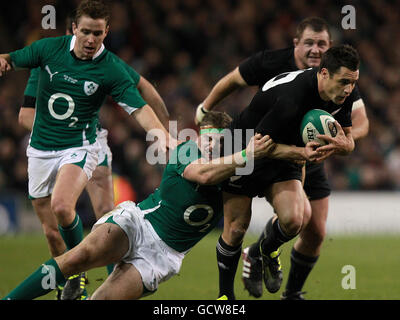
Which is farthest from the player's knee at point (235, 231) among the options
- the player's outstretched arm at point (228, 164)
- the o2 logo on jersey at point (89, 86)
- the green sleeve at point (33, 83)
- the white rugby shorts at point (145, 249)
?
the green sleeve at point (33, 83)

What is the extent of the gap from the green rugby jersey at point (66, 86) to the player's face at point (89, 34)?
0.40 feet

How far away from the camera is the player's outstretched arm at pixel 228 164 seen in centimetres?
448

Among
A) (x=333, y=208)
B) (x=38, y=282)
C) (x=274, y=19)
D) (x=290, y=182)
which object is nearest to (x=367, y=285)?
(x=290, y=182)

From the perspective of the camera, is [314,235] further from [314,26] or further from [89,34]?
[89,34]

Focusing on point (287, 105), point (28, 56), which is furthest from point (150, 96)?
point (287, 105)

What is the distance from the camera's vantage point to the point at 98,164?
6277mm

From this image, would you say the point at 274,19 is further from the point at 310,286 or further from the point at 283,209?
the point at 283,209

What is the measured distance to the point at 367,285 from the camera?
6480mm

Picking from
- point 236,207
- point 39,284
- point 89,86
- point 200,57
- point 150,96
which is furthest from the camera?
point 200,57

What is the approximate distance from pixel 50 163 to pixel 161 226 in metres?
1.54

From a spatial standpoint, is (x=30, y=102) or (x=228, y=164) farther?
(x=30, y=102)

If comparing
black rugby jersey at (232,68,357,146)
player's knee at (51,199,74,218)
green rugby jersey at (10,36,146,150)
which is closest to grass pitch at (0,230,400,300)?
player's knee at (51,199,74,218)

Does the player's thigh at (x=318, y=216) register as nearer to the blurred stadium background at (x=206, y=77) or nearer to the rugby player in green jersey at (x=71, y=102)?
the rugby player in green jersey at (x=71, y=102)
